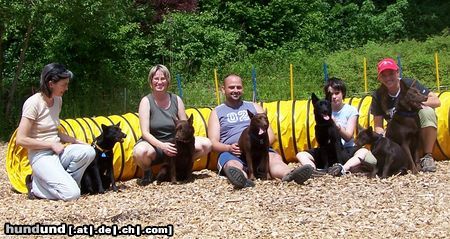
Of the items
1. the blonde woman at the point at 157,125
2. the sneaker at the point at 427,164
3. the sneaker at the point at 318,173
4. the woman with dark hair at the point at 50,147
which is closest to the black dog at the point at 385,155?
the sneaker at the point at 427,164

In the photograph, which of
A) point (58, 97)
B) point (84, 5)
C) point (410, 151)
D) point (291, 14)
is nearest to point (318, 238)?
point (410, 151)

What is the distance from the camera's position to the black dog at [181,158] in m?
6.45

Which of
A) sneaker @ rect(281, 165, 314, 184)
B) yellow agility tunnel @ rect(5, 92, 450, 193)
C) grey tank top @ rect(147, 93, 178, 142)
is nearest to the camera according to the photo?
sneaker @ rect(281, 165, 314, 184)

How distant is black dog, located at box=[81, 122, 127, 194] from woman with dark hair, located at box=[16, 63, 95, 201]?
0.42ft

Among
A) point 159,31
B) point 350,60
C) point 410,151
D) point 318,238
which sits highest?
point 159,31

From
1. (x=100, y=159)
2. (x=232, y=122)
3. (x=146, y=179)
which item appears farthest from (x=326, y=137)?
(x=100, y=159)

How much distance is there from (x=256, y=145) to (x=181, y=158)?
2.92ft

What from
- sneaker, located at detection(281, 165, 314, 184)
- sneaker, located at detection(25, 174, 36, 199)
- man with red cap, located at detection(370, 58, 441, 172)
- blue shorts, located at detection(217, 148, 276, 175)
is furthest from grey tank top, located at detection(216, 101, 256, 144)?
sneaker, located at detection(25, 174, 36, 199)

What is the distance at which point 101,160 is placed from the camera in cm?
640

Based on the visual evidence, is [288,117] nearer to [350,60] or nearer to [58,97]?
[58,97]

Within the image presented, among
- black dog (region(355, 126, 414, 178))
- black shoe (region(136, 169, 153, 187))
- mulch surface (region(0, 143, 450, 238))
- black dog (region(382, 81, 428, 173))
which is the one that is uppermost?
black dog (region(382, 81, 428, 173))

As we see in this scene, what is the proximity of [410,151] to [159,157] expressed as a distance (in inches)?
108

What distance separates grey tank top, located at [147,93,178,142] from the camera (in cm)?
673

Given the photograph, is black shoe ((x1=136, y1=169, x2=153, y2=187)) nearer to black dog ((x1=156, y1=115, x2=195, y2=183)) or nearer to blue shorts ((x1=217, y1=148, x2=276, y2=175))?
black dog ((x1=156, y1=115, x2=195, y2=183))
